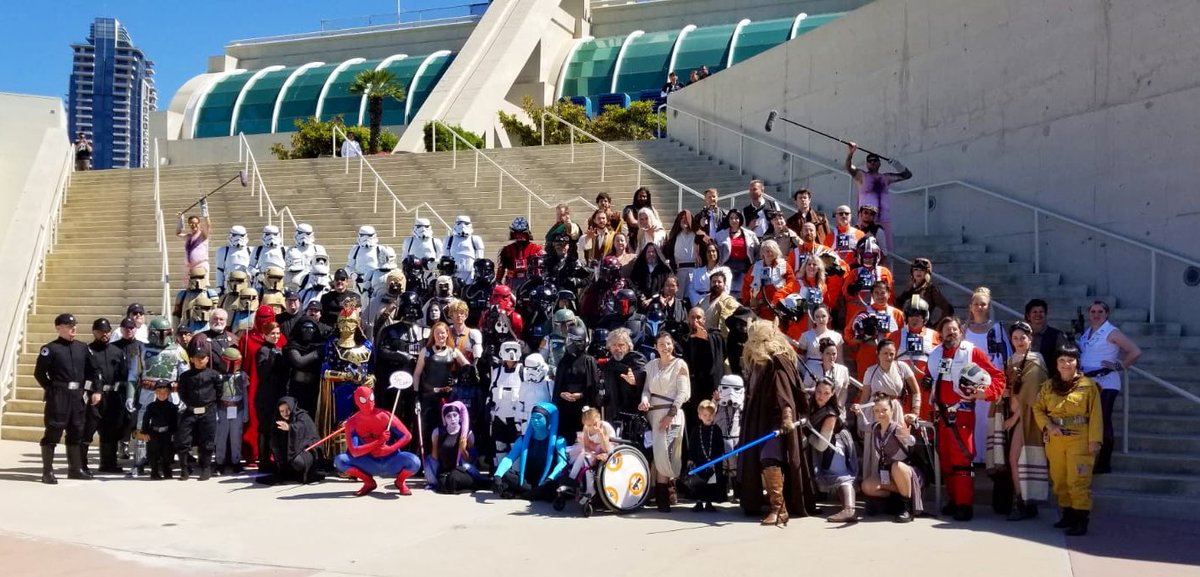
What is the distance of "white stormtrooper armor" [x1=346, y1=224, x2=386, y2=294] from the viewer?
12109 millimetres

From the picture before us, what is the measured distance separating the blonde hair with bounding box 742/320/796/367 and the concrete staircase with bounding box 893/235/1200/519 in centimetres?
265

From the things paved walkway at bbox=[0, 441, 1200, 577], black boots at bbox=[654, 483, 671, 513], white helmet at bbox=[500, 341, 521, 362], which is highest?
white helmet at bbox=[500, 341, 521, 362]

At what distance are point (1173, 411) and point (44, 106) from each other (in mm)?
17720

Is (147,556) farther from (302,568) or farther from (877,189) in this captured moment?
(877,189)

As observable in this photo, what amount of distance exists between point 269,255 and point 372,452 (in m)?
3.90

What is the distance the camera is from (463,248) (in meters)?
12.1

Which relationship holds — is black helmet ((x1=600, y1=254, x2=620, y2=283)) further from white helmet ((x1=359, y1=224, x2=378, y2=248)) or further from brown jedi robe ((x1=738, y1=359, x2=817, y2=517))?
white helmet ((x1=359, y1=224, x2=378, y2=248))

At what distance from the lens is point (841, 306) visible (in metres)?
10.2

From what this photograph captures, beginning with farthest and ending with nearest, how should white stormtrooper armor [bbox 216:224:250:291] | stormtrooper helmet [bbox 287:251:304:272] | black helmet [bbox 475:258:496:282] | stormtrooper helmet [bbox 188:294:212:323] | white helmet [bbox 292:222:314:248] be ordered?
white helmet [bbox 292:222:314:248] → white stormtrooper armor [bbox 216:224:250:291] → stormtrooper helmet [bbox 287:251:304:272] → stormtrooper helmet [bbox 188:294:212:323] → black helmet [bbox 475:258:496:282]

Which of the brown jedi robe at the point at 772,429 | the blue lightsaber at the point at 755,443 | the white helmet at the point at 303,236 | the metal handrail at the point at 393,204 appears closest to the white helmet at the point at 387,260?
the white helmet at the point at 303,236

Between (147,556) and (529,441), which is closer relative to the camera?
(147,556)

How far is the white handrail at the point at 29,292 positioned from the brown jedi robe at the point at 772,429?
9.56 meters

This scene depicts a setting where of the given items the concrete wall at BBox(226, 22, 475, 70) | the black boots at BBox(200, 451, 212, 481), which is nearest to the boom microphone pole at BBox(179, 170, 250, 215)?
the black boots at BBox(200, 451, 212, 481)

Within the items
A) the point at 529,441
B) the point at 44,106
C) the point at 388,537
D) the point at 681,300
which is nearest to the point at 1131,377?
the point at 681,300
